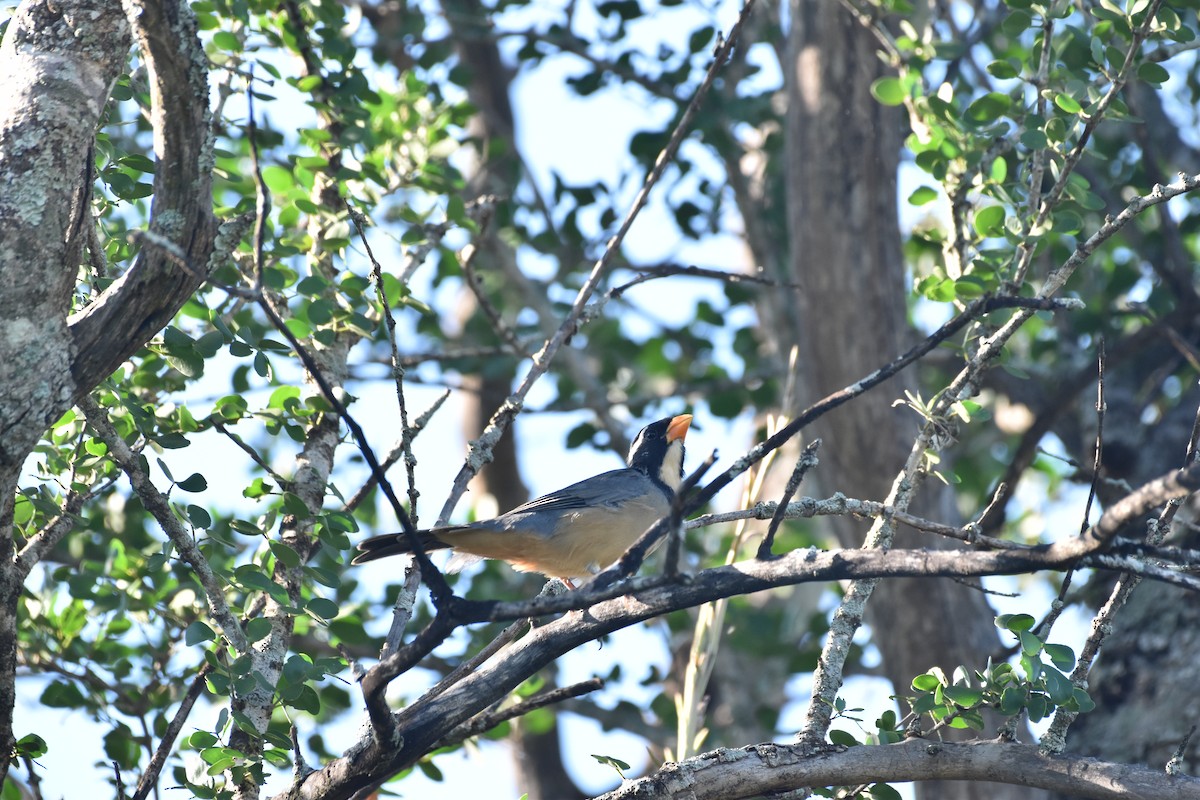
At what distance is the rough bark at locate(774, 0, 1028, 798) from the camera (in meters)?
5.91

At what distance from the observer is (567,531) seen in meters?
5.46

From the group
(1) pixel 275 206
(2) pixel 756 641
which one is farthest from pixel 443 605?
(2) pixel 756 641

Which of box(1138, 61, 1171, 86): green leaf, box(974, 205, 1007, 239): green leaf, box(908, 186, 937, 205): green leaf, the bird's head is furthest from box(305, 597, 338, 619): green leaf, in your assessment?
the bird's head

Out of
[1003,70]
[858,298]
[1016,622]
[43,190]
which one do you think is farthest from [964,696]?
[858,298]

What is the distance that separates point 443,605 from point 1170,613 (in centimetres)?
431

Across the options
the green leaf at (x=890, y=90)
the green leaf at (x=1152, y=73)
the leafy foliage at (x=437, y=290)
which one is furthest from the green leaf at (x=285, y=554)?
the green leaf at (x=1152, y=73)

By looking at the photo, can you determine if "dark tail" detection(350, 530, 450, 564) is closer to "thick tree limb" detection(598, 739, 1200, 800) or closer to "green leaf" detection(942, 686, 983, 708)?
"thick tree limb" detection(598, 739, 1200, 800)

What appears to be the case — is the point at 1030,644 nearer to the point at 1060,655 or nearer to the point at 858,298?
the point at 1060,655

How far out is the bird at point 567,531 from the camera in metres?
5.30

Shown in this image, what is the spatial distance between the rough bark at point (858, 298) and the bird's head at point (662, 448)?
0.85 m

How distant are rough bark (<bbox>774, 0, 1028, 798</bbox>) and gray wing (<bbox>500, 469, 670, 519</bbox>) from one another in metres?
1.02

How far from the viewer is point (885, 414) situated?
19.7 feet

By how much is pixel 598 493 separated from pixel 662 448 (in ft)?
4.07

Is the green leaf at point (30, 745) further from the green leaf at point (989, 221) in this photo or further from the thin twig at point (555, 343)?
the green leaf at point (989, 221)
